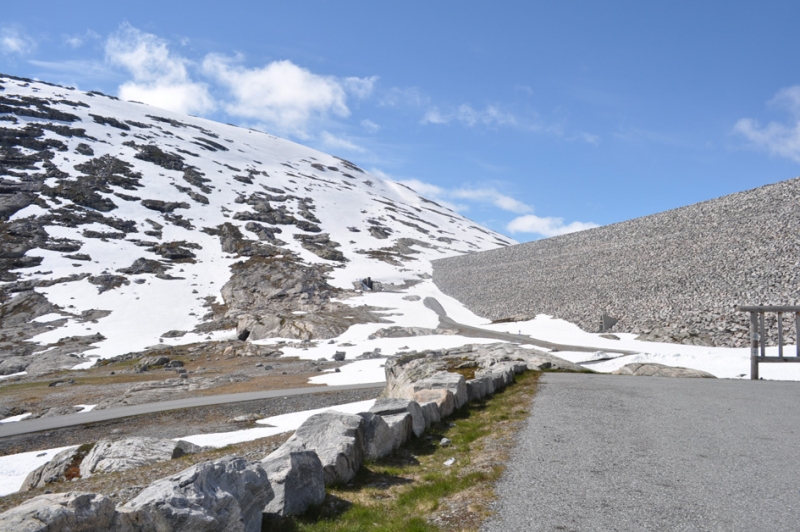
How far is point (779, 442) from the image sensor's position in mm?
9227

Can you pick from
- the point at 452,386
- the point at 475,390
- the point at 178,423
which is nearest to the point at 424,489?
the point at 452,386

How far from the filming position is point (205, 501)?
493 centimetres

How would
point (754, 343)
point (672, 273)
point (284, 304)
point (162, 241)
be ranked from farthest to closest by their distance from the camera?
point (162, 241) → point (284, 304) → point (672, 273) → point (754, 343)

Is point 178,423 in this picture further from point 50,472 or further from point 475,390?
point 475,390

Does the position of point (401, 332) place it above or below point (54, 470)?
above

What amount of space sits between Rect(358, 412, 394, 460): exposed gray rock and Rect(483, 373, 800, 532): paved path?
2.30m

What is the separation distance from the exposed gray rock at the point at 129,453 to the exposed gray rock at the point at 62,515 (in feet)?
33.9

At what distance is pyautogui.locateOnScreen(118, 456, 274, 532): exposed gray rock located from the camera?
4480mm

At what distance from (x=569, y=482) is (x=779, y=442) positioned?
16.8 ft

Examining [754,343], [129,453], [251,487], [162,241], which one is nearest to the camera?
[251,487]

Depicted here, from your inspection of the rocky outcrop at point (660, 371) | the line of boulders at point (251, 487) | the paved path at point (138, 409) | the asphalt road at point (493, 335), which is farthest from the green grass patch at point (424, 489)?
the asphalt road at point (493, 335)

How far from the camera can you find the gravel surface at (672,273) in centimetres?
4162

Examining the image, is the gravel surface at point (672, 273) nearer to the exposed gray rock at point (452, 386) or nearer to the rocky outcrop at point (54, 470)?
the exposed gray rock at point (452, 386)

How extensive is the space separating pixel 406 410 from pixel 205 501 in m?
5.98
